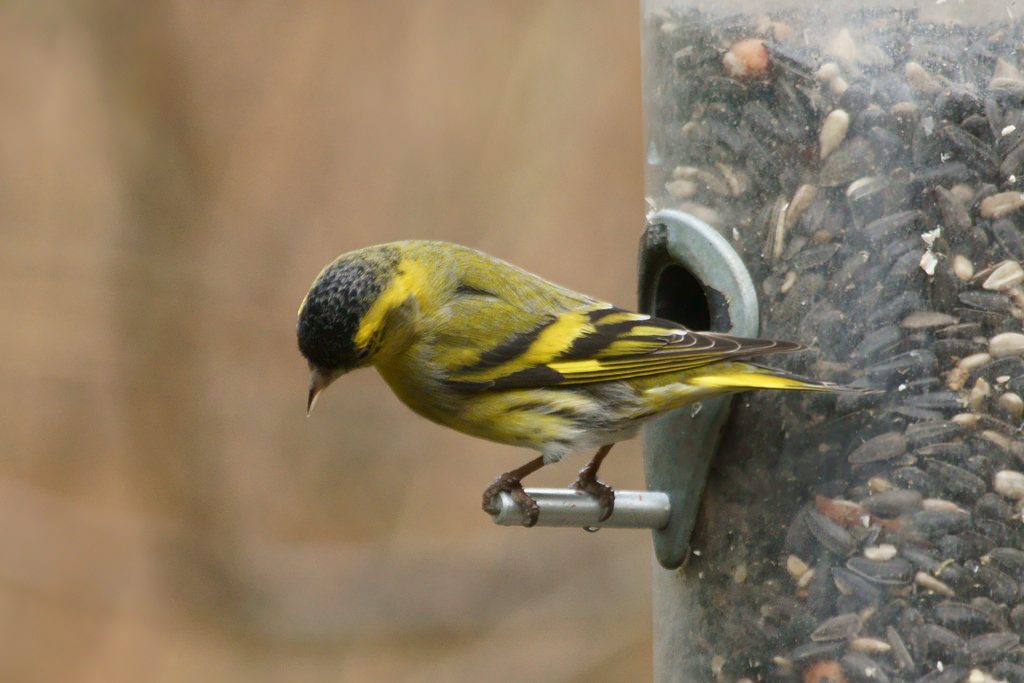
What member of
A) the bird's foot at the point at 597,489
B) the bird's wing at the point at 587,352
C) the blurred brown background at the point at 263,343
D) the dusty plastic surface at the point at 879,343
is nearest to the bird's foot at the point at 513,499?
the bird's foot at the point at 597,489

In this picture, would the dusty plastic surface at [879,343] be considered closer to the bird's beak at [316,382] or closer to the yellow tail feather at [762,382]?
the yellow tail feather at [762,382]

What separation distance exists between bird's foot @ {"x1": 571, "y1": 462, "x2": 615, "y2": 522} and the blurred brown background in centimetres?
446

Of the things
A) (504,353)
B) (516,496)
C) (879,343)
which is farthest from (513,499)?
(879,343)

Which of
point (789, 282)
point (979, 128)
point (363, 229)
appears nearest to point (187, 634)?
point (363, 229)

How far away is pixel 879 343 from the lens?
4211 millimetres

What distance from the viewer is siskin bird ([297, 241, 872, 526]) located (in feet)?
15.5

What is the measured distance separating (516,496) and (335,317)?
931mm

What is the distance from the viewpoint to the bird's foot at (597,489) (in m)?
4.62

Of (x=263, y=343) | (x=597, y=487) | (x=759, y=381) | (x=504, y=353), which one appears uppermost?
(x=759, y=381)

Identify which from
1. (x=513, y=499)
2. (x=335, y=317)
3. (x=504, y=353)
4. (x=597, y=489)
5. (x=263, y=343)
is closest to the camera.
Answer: (x=513, y=499)

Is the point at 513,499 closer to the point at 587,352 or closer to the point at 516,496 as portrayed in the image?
the point at 516,496

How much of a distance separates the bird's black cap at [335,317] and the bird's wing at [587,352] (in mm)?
387

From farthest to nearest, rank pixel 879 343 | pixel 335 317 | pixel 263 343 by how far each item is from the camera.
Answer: pixel 263 343, pixel 335 317, pixel 879 343

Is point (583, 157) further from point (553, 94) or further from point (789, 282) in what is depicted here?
point (789, 282)
